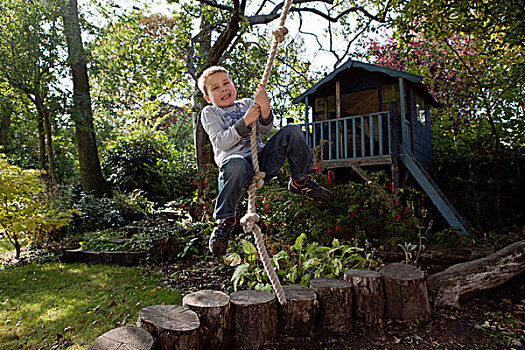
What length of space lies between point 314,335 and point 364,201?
244 cm

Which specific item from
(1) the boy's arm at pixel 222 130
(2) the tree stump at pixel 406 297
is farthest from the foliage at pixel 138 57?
(2) the tree stump at pixel 406 297

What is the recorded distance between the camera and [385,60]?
1074 cm

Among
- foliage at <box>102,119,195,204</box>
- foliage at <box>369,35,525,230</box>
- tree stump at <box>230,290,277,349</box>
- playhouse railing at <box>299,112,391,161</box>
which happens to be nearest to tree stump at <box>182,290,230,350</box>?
tree stump at <box>230,290,277,349</box>

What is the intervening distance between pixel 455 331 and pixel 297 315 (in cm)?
137

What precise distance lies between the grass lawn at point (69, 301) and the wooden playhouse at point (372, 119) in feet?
13.2

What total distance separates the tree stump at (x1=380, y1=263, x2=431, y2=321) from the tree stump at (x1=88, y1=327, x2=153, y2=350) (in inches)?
83.6

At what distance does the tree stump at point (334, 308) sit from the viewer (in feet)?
9.54

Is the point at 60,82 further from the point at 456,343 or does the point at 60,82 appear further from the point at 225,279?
the point at 456,343

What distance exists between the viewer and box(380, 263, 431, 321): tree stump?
3.01 m

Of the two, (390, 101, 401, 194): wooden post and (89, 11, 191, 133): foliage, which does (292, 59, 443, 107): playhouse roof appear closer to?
(390, 101, 401, 194): wooden post

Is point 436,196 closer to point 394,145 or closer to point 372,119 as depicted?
point 394,145

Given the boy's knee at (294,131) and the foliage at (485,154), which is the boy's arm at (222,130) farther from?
the foliage at (485,154)

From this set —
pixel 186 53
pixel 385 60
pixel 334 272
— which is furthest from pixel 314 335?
pixel 385 60

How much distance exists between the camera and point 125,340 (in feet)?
6.60
